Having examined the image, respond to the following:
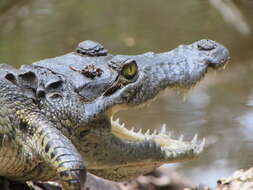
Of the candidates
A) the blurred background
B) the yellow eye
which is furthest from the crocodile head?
the blurred background

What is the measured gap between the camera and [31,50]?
7449 millimetres

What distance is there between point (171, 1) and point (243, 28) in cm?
288

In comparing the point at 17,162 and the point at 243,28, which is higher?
the point at 243,28

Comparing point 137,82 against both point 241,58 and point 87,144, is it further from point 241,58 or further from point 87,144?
point 241,58

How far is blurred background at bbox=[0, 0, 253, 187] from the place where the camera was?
162 inches

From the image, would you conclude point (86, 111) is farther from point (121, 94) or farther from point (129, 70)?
point (129, 70)

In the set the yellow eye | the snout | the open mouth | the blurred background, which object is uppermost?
the blurred background

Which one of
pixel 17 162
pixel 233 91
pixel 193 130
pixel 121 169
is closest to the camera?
pixel 17 162

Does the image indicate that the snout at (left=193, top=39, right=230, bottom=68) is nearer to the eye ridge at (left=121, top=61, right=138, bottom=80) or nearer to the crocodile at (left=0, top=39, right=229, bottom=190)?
the crocodile at (left=0, top=39, right=229, bottom=190)

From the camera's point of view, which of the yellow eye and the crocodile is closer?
the crocodile

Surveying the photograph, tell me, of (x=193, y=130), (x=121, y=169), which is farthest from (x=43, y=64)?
(x=193, y=130)

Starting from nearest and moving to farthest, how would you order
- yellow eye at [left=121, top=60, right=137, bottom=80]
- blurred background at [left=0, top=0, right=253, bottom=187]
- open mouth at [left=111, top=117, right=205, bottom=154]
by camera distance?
yellow eye at [left=121, top=60, right=137, bottom=80] < open mouth at [left=111, top=117, right=205, bottom=154] < blurred background at [left=0, top=0, right=253, bottom=187]

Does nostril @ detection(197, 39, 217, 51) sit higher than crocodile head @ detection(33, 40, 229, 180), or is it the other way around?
nostril @ detection(197, 39, 217, 51)

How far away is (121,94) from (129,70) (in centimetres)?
13
